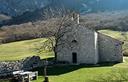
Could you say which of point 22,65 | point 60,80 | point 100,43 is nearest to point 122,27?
point 100,43

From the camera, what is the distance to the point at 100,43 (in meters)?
67.6

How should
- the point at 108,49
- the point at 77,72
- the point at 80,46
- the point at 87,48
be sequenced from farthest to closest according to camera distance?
the point at 108,49
the point at 80,46
the point at 87,48
the point at 77,72

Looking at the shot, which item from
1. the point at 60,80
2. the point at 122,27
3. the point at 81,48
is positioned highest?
the point at 122,27

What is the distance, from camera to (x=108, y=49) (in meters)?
67.5

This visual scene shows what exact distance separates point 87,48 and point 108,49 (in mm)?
4792

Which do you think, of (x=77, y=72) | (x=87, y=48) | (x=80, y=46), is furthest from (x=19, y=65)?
(x=87, y=48)

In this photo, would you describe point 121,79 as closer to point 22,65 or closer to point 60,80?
point 60,80

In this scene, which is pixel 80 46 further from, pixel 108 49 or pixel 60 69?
pixel 60 69

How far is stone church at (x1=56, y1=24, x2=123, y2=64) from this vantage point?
64875 millimetres

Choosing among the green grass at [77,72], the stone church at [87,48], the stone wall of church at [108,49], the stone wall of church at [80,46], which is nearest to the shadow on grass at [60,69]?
the green grass at [77,72]

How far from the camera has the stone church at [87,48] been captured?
2554 inches

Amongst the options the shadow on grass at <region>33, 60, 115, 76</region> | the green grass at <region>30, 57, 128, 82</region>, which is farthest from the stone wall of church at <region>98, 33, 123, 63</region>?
the shadow on grass at <region>33, 60, 115, 76</region>

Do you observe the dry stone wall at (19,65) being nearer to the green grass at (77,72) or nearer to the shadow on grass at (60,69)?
the shadow on grass at (60,69)

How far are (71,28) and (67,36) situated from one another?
1.65 m
